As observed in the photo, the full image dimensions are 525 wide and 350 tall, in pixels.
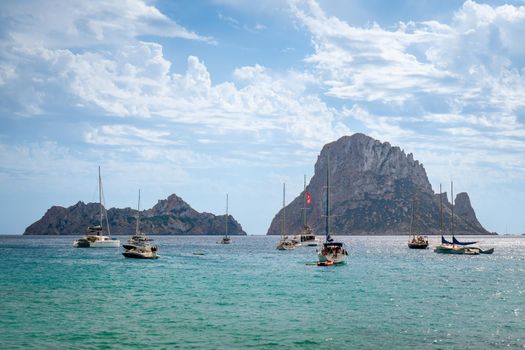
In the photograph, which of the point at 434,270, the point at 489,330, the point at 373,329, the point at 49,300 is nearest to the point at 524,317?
the point at 489,330

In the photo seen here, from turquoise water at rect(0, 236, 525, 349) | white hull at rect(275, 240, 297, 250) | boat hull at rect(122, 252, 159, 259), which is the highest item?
white hull at rect(275, 240, 297, 250)

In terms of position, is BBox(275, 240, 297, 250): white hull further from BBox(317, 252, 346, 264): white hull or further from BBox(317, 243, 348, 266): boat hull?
BBox(317, 252, 346, 264): white hull

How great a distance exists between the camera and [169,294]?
5841 cm

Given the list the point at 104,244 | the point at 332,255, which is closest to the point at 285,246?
the point at 104,244

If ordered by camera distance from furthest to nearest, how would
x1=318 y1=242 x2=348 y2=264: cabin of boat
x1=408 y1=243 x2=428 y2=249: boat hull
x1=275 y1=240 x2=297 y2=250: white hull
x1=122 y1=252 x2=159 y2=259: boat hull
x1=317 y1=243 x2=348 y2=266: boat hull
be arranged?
x1=408 y1=243 x2=428 y2=249: boat hull, x1=275 y1=240 x2=297 y2=250: white hull, x1=122 y1=252 x2=159 y2=259: boat hull, x1=318 y1=242 x2=348 y2=264: cabin of boat, x1=317 y1=243 x2=348 y2=266: boat hull

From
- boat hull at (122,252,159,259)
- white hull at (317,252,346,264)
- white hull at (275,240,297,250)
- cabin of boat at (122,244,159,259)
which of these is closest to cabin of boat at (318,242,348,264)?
white hull at (317,252,346,264)

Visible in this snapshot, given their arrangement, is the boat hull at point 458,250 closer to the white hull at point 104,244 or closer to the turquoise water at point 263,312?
the turquoise water at point 263,312

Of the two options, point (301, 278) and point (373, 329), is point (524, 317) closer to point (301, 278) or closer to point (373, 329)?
point (373, 329)

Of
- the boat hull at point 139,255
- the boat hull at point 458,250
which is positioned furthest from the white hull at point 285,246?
the boat hull at point 139,255

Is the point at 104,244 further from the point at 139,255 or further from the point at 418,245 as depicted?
the point at 418,245

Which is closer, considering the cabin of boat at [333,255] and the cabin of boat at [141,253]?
the cabin of boat at [333,255]

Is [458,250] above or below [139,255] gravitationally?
above

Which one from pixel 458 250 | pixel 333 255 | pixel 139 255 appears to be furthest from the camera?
pixel 458 250

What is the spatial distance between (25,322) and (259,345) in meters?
17.7
